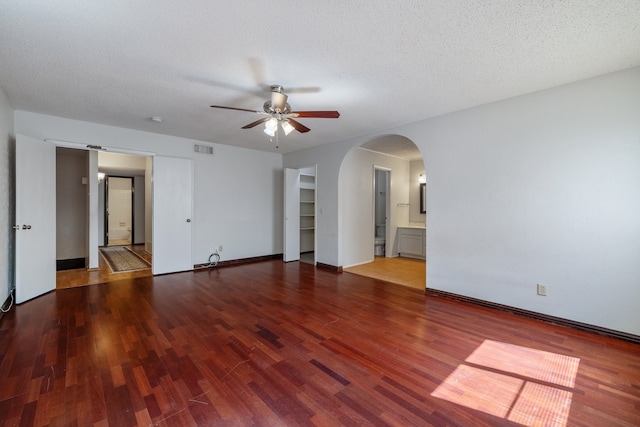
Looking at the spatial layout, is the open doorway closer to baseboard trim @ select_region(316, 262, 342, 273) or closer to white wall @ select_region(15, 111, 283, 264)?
white wall @ select_region(15, 111, 283, 264)

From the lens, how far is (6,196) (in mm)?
3367

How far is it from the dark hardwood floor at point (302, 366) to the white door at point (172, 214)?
4.86 ft

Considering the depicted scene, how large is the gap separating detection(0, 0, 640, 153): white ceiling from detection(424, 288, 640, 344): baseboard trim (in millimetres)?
2430

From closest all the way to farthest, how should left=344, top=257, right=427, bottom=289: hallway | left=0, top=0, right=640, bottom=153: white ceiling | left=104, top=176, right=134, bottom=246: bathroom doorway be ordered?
left=0, top=0, right=640, bottom=153: white ceiling
left=344, top=257, right=427, bottom=289: hallway
left=104, top=176, right=134, bottom=246: bathroom doorway

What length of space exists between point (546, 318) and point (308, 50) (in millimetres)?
3588

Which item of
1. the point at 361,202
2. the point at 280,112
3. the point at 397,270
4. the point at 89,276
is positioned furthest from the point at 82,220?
the point at 397,270

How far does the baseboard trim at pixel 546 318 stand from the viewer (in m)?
2.58

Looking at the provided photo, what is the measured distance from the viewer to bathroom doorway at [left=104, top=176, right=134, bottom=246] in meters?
8.88

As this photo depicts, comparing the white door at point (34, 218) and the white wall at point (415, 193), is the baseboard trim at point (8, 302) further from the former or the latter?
the white wall at point (415, 193)

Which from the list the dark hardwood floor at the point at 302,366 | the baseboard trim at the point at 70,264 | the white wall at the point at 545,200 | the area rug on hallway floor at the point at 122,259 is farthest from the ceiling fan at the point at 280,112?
the baseboard trim at the point at 70,264

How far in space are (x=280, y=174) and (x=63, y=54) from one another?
15.0 ft

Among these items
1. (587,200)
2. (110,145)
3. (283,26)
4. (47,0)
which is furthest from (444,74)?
(110,145)

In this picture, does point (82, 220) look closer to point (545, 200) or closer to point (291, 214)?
point (291, 214)

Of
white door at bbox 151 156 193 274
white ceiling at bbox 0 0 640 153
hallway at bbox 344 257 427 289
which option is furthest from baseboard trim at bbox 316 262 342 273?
white ceiling at bbox 0 0 640 153
